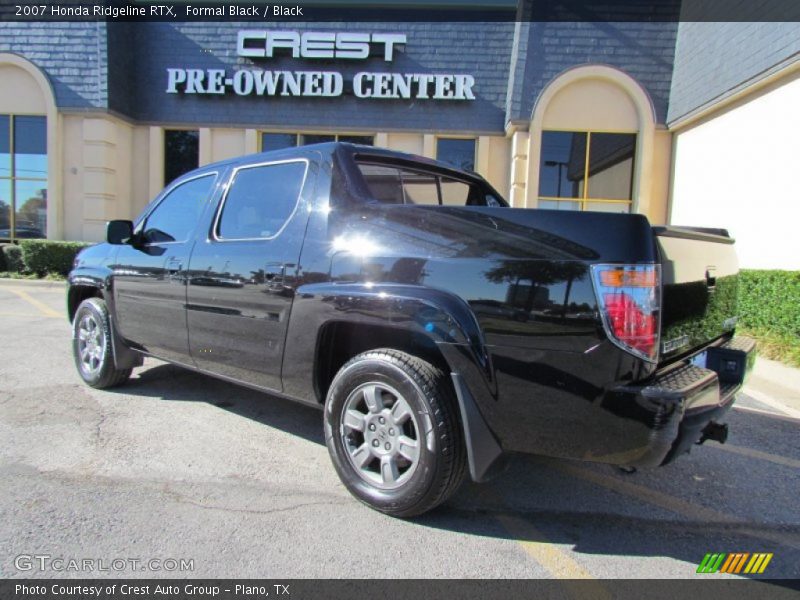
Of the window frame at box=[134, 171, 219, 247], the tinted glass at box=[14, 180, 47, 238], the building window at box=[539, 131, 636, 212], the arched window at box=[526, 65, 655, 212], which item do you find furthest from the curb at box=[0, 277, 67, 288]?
the building window at box=[539, 131, 636, 212]

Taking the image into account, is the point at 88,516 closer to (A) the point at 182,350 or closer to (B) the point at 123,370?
(A) the point at 182,350

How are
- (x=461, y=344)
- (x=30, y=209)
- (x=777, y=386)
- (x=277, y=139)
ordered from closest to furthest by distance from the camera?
(x=461, y=344) < (x=777, y=386) < (x=277, y=139) < (x=30, y=209)

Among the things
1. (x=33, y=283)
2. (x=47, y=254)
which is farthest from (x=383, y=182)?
(x=47, y=254)

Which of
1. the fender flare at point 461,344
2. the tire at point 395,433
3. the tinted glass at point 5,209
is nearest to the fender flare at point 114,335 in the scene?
the tire at point 395,433

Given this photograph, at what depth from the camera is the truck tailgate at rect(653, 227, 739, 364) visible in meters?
2.38

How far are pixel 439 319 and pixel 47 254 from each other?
43.2 ft

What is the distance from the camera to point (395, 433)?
8.65 feet

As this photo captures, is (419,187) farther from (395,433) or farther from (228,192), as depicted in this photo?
(395,433)

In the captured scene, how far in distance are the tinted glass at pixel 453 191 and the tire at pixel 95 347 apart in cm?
308

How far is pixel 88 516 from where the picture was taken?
104 inches

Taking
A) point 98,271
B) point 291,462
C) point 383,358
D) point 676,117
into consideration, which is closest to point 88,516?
point 291,462

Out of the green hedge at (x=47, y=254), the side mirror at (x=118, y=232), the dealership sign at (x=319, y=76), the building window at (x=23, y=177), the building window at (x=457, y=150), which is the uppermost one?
the dealership sign at (x=319, y=76)

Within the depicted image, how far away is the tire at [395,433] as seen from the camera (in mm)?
2463

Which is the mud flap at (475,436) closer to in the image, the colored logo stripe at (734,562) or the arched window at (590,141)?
the colored logo stripe at (734,562)
